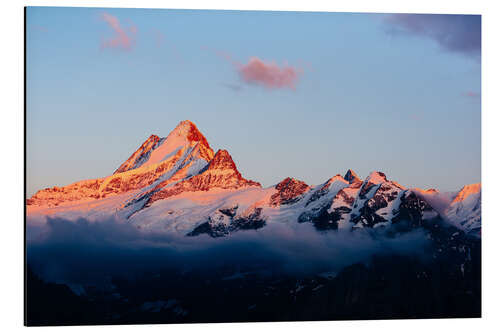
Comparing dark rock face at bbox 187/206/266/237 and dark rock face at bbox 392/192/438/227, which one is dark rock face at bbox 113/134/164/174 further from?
dark rock face at bbox 392/192/438/227

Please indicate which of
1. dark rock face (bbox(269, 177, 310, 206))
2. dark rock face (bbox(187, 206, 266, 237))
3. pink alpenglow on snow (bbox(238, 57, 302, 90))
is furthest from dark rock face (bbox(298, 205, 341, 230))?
pink alpenglow on snow (bbox(238, 57, 302, 90))

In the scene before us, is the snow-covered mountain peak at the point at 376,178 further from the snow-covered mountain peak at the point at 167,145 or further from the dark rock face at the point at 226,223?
the snow-covered mountain peak at the point at 167,145

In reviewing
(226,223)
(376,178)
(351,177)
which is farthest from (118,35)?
(376,178)

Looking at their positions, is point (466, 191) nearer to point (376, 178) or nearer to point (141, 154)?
point (376, 178)

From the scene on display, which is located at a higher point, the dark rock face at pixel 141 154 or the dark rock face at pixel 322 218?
the dark rock face at pixel 141 154

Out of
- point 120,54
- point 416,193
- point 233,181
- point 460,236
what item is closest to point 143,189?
point 233,181

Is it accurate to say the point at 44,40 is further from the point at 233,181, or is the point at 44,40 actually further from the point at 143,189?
the point at 233,181

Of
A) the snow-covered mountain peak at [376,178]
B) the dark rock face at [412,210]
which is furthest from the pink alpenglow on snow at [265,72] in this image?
the dark rock face at [412,210]
